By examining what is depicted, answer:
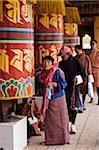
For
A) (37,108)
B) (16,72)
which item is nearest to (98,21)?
(37,108)

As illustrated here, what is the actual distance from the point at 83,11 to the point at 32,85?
45.8 ft

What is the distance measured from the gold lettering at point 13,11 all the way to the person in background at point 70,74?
1864 mm

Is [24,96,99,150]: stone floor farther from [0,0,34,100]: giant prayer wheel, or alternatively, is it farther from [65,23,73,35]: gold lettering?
[65,23,73,35]: gold lettering

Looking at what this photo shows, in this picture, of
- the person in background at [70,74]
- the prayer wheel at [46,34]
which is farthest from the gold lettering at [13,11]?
the prayer wheel at [46,34]

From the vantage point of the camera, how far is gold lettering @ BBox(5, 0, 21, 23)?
21.9 ft

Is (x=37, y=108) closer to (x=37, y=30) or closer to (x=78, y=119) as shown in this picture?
(x=37, y=30)

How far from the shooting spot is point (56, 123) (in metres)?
7.80

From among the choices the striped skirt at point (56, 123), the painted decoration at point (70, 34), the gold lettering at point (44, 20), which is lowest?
the striped skirt at point (56, 123)

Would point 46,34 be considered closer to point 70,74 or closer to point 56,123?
point 70,74

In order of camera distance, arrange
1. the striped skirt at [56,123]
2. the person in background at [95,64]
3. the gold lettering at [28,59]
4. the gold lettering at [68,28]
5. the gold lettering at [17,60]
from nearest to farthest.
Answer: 1. the gold lettering at [17,60]
2. the gold lettering at [28,59]
3. the striped skirt at [56,123]
4. the person in background at [95,64]
5. the gold lettering at [68,28]

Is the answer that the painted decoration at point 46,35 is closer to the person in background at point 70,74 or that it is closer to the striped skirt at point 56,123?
the person in background at point 70,74

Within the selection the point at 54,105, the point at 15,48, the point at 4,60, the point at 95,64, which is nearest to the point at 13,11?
the point at 15,48

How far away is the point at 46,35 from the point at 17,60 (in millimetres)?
2595

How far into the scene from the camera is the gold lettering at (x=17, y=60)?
22.4 ft
